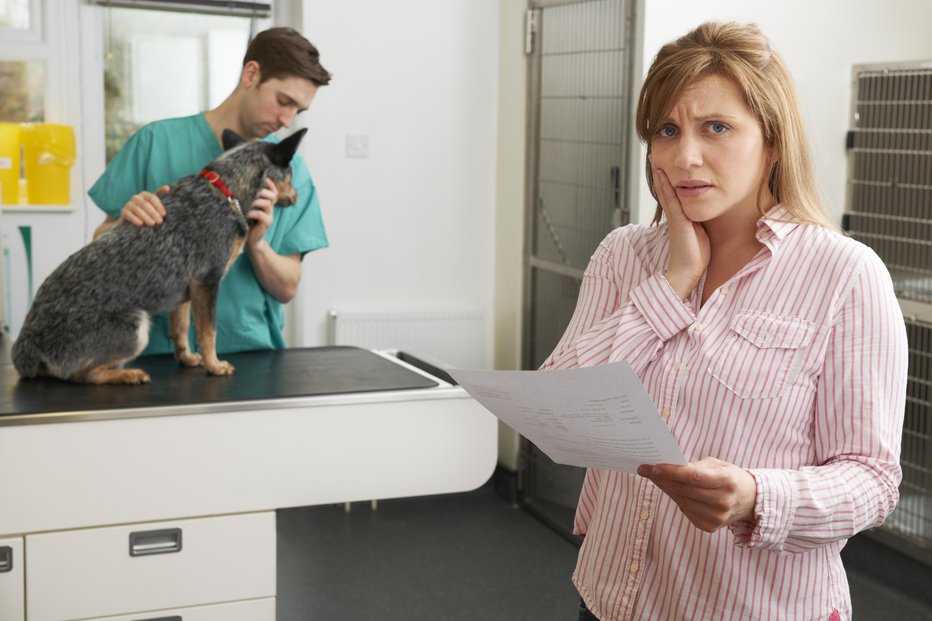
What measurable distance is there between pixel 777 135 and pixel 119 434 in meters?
1.17

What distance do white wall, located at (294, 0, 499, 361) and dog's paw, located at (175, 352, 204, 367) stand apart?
66.7 inches

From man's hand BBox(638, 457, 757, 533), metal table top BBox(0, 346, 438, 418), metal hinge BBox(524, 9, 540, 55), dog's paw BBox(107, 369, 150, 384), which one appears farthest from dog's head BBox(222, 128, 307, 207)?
metal hinge BBox(524, 9, 540, 55)

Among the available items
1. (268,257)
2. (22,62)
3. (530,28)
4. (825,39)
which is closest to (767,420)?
(268,257)

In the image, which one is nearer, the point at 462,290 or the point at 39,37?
the point at 39,37

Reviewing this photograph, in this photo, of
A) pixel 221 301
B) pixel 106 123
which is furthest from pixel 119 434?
pixel 106 123

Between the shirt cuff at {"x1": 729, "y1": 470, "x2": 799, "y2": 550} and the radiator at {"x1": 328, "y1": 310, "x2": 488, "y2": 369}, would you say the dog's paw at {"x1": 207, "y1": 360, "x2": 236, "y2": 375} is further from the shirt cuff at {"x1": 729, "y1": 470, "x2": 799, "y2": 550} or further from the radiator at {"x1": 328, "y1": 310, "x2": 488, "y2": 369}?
the radiator at {"x1": 328, "y1": 310, "x2": 488, "y2": 369}

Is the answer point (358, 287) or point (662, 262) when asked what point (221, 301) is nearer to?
point (662, 262)

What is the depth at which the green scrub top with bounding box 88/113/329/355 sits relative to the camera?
2213mm

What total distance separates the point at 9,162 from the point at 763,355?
338 cm

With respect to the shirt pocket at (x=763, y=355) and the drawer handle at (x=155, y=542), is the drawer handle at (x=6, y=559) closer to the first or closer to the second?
the drawer handle at (x=155, y=542)

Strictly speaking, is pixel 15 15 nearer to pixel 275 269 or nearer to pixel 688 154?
pixel 275 269

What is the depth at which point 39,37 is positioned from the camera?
147 inches

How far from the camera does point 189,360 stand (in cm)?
207

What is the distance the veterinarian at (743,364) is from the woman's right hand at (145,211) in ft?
3.32
